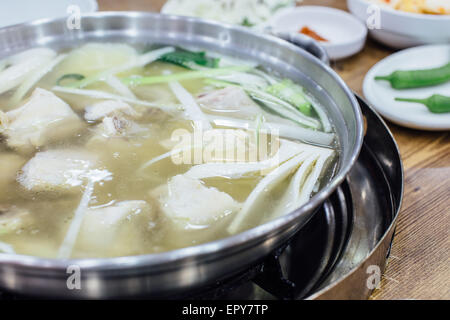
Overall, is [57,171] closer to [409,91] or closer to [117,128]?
[117,128]

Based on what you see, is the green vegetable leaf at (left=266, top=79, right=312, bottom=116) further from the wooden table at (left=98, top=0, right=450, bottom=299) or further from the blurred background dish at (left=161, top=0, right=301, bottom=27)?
the blurred background dish at (left=161, top=0, right=301, bottom=27)

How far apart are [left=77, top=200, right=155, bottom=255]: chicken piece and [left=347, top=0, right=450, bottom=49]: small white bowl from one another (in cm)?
221

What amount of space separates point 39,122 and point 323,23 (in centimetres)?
229

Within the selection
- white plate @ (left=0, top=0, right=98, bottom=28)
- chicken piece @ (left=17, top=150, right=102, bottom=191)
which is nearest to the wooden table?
chicken piece @ (left=17, top=150, right=102, bottom=191)

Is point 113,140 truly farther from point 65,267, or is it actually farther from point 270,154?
point 65,267

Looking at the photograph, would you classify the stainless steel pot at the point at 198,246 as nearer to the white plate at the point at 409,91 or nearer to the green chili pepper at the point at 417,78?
the white plate at the point at 409,91

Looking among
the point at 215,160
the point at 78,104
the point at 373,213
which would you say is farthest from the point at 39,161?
the point at 373,213

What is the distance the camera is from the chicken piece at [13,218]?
4.73 feet

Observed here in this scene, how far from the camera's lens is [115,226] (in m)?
1.46

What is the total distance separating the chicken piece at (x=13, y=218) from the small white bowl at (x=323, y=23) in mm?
2124

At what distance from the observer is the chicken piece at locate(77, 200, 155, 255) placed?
1.42 m

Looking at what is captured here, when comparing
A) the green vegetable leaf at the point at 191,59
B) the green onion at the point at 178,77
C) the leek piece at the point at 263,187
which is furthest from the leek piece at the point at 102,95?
the leek piece at the point at 263,187

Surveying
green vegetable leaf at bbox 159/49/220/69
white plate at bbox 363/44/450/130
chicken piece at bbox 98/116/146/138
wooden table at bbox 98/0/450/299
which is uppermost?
green vegetable leaf at bbox 159/49/220/69
